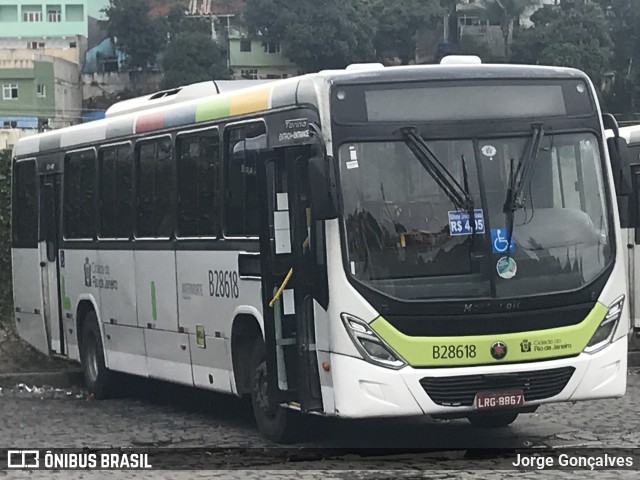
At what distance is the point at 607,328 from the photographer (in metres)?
12.0

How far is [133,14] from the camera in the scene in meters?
142

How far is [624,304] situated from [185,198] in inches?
171

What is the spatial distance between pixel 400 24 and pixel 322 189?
11701 cm

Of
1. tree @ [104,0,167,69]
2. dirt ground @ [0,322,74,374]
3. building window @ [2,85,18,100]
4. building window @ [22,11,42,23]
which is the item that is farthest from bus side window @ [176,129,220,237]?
building window @ [22,11,42,23]

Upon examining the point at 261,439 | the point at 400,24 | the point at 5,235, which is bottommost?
the point at 261,439

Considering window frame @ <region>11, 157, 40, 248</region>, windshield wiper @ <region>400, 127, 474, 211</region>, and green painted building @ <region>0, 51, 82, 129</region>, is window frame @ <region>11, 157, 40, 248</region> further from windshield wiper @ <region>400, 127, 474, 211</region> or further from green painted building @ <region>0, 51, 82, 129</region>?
green painted building @ <region>0, 51, 82, 129</region>

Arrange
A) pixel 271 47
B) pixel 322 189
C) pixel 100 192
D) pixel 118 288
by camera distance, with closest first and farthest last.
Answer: pixel 322 189 < pixel 118 288 < pixel 100 192 < pixel 271 47

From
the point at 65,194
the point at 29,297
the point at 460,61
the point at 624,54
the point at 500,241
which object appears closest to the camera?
the point at 500,241

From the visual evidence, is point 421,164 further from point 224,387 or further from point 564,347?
Answer: point 224,387

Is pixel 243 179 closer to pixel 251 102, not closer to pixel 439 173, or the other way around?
pixel 251 102

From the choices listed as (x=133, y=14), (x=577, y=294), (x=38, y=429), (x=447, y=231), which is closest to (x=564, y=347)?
(x=577, y=294)

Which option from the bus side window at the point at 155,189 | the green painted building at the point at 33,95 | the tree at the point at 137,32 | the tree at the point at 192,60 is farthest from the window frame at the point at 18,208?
the tree at the point at 137,32

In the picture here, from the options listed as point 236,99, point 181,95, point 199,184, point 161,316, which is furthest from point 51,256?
point 236,99

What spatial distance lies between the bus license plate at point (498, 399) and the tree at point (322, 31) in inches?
4184
